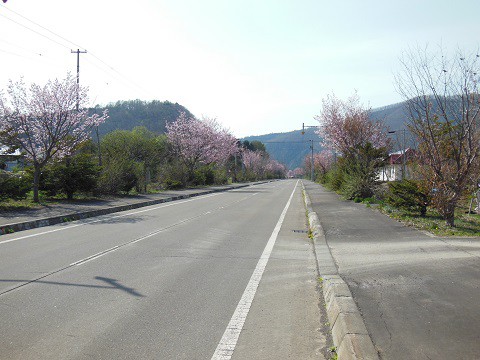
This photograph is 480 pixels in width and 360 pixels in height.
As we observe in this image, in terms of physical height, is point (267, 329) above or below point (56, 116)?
below

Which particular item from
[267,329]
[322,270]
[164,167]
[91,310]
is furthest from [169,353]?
[164,167]

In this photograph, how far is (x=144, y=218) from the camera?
16.3 meters

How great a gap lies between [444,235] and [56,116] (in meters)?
17.0

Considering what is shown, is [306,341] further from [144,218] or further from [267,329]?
[144,218]

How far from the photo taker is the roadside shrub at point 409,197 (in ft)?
46.7

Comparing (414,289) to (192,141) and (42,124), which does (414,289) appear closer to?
(42,124)

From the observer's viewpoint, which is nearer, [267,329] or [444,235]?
[267,329]

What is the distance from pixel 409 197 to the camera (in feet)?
47.8

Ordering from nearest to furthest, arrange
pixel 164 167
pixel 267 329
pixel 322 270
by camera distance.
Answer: pixel 267 329 < pixel 322 270 < pixel 164 167

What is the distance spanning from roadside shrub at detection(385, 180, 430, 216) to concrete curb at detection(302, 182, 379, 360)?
7642 mm

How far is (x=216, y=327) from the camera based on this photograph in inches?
201

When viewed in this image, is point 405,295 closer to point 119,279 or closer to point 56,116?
point 119,279

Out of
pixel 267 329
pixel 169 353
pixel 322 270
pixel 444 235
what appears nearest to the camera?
pixel 169 353

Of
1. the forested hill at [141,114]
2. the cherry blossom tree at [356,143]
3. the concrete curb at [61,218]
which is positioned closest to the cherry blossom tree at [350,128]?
the cherry blossom tree at [356,143]
